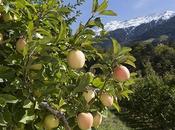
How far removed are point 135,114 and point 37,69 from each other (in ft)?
124

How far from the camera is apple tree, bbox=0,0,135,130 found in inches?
86.2

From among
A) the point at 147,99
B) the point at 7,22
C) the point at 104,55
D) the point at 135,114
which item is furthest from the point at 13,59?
the point at 135,114

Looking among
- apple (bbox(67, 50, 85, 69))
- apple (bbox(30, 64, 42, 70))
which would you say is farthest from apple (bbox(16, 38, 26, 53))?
apple (bbox(67, 50, 85, 69))

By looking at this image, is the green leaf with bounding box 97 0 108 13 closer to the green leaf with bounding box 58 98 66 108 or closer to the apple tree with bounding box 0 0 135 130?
the apple tree with bounding box 0 0 135 130

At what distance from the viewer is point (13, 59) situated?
2.22m

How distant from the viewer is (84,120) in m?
2.22

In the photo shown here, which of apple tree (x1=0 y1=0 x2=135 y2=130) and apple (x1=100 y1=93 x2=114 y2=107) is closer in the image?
apple tree (x1=0 y1=0 x2=135 y2=130)

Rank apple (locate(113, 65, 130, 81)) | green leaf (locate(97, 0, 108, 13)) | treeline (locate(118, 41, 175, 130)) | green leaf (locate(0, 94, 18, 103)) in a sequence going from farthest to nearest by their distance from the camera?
treeline (locate(118, 41, 175, 130))
green leaf (locate(97, 0, 108, 13))
apple (locate(113, 65, 130, 81))
green leaf (locate(0, 94, 18, 103))

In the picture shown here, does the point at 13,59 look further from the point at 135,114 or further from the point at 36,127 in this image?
the point at 135,114

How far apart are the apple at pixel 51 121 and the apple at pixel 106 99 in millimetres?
327

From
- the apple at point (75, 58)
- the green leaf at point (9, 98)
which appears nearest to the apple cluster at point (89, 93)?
the apple at point (75, 58)

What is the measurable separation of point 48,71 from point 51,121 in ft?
1.00

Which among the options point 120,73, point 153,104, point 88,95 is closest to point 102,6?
point 120,73

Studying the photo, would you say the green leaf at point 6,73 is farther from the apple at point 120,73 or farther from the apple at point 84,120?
the apple at point 120,73
